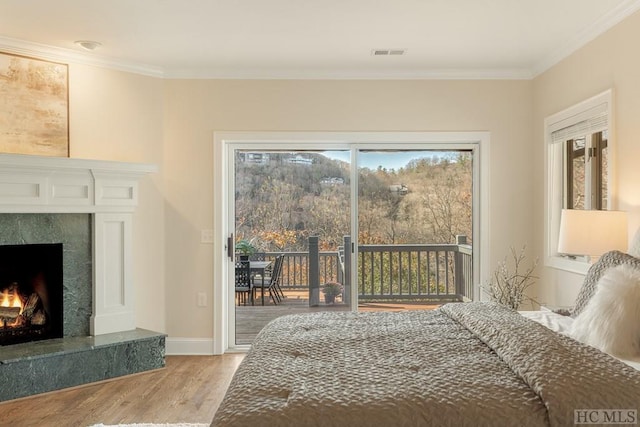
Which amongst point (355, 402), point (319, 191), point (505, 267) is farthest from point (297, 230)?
point (355, 402)

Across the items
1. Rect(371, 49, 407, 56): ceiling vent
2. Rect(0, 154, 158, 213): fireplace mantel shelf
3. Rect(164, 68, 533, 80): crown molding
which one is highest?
Rect(371, 49, 407, 56): ceiling vent

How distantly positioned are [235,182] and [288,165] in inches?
20.1

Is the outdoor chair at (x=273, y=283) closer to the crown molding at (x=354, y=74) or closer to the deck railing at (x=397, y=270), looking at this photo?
the deck railing at (x=397, y=270)

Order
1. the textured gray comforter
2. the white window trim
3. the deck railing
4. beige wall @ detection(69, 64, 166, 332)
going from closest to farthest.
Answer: the textured gray comforter < the white window trim < beige wall @ detection(69, 64, 166, 332) < the deck railing

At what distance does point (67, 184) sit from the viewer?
4070 millimetres

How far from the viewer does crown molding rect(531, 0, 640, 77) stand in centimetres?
329

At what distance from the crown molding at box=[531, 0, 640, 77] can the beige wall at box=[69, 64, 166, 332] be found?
10.8 feet

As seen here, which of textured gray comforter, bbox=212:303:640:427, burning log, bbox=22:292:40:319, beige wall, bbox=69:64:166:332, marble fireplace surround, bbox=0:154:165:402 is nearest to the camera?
textured gray comforter, bbox=212:303:640:427

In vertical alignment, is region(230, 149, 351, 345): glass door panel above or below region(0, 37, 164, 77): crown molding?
below

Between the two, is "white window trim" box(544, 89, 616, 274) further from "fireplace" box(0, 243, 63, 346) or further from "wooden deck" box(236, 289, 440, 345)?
"fireplace" box(0, 243, 63, 346)

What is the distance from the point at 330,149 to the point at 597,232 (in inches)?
95.7

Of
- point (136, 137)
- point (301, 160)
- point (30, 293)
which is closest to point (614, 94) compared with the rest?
point (301, 160)

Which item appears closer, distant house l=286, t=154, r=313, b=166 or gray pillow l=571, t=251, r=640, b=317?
gray pillow l=571, t=251, r=640, b=317

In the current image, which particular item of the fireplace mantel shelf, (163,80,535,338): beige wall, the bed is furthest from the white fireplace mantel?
the bed
